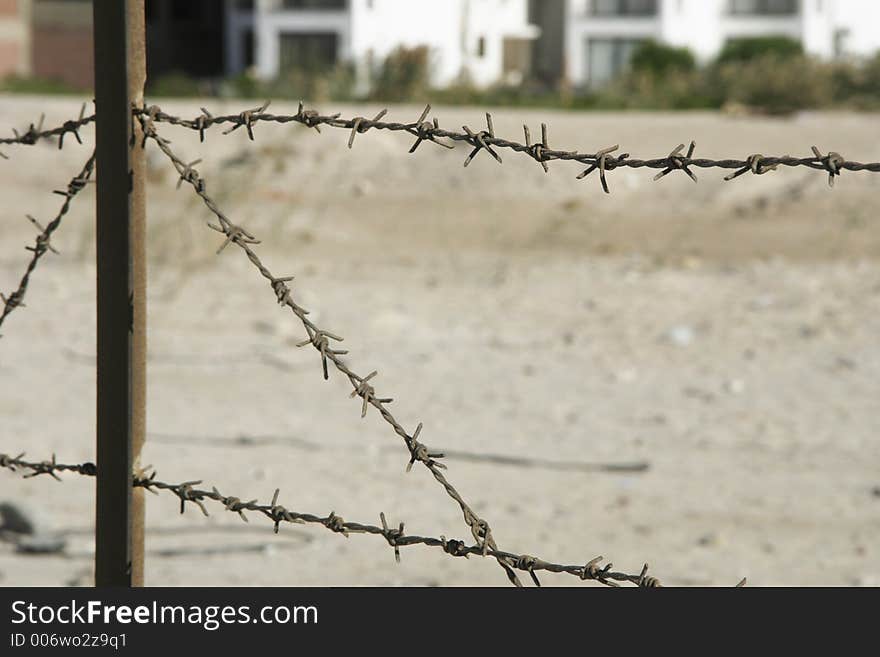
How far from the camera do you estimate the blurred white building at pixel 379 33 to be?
21.2m

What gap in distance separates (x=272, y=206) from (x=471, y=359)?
442cm

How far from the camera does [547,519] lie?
463 cm

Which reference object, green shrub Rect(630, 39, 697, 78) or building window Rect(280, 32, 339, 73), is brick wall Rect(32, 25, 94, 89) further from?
green shrub Rect(630, 39, 697, 78)

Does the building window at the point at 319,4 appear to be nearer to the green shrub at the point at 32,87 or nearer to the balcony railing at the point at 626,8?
the green shrub at the point at 32,87

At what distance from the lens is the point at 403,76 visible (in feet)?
58.5

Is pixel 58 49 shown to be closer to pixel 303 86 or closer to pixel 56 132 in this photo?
pixel 303 86

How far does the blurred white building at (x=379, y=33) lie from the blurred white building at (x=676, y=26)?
4.37 feet

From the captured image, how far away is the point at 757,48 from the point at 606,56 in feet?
14.5

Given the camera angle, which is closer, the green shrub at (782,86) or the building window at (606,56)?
the green shrub at (782,86)

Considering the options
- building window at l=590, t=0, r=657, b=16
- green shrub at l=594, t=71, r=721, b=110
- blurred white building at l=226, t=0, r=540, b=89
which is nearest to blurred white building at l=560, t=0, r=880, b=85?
building window at l=590, t=0, r=657, b=16

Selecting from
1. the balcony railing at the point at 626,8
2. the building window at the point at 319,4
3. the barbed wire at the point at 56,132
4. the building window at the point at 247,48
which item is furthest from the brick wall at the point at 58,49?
the barbed wire at the point at 56,132

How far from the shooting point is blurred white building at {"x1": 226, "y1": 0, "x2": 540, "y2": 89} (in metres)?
21.2
